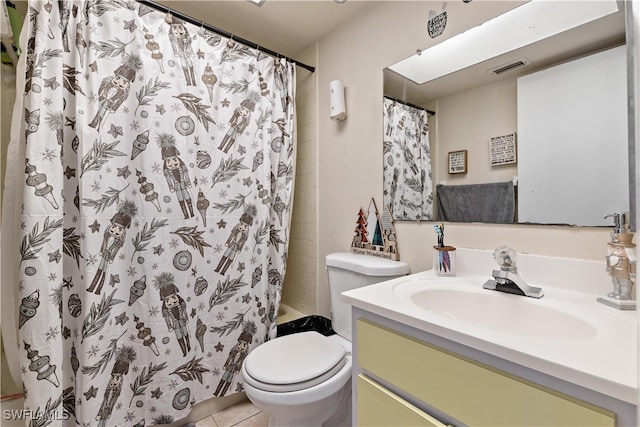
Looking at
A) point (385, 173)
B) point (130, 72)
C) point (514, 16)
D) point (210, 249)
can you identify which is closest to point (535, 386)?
point (385, 173)

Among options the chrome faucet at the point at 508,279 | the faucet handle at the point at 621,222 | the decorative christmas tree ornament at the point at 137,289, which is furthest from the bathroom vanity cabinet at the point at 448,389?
the decorative christmas tree ornament at the point at 137,289

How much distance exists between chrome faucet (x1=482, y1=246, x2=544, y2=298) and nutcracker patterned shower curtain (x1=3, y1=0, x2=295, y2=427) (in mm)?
1102

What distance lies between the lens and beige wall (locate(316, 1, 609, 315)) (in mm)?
968

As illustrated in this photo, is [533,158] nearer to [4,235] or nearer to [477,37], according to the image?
[477,37]

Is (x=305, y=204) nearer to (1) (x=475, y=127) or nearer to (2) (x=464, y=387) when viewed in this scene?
(1) (x=475, y=127)

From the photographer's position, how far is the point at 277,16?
1.58 metres

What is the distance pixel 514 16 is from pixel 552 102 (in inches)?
14.1

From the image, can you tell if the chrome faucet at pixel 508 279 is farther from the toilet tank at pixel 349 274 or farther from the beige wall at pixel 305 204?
the beige wall at pixel 305 204

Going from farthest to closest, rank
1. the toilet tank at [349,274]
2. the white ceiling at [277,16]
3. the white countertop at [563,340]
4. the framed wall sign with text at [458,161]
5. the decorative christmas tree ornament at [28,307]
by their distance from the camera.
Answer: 1. the white ceiling at [277,16]
2. the toilet tank at [349,274]
3. the framed wall sign with text at [458,161]
4. the decorative christmas tree ornament at [28,307]
5. the white countertop at [563,340]

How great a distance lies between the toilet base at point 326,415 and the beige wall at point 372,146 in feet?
1.95

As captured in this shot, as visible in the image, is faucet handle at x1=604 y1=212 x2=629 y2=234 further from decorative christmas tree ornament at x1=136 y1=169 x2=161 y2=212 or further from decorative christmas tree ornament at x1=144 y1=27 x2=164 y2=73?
decorative christmas tree ornament at x1=144 y1=27 x2=164 y2=73

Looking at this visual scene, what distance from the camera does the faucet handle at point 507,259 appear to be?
924mm

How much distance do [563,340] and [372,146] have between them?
3.61 feet

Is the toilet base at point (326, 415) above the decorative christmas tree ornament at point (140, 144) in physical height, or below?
below
